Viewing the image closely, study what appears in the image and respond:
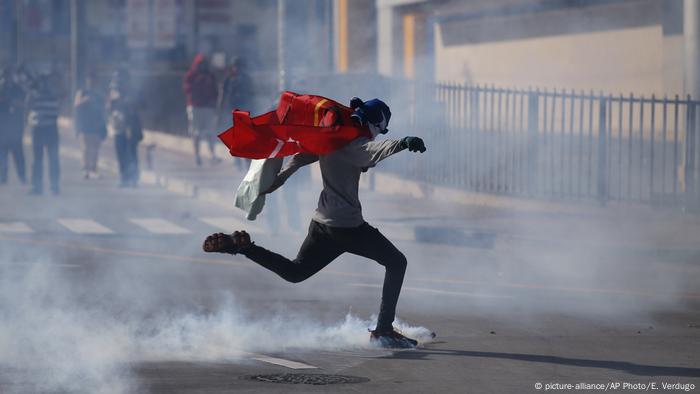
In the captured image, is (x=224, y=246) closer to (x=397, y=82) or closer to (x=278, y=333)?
(x=278, y=333)

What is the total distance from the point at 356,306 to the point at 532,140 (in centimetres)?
768

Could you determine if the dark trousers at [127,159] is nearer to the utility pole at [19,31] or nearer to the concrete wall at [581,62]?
the concrete wall at [581,62]

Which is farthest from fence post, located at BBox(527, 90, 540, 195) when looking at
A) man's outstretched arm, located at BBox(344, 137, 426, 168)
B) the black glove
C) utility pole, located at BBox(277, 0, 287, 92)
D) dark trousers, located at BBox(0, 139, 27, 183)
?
the black glove

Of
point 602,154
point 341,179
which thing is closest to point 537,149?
point 602,154

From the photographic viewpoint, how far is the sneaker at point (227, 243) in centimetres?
846

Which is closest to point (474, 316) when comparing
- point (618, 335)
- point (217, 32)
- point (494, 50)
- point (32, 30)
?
point (618, 335)

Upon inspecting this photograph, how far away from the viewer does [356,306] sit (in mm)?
10742

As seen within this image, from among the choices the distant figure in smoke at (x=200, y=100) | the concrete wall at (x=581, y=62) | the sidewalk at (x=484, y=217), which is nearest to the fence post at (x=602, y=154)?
the sidewalk at (x=484, y=217)

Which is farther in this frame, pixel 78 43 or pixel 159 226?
pixel 78 43

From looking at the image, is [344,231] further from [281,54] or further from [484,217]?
[281,54]

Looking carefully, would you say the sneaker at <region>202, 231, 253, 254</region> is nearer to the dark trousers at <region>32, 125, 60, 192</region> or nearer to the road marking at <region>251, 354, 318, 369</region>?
the road marking at <region>251, 354, 318, 369</region>

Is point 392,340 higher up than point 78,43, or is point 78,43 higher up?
point 78,43

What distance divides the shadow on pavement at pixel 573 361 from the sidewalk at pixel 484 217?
5.54m

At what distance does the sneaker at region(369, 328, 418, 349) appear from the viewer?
8781 mm
